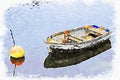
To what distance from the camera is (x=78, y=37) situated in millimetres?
10469

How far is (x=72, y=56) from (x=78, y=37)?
612 millimetres

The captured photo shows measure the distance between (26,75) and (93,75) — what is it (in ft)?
4.63

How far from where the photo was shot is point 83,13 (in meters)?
11.8

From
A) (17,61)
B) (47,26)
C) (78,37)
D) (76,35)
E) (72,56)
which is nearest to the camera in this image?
(17,61)

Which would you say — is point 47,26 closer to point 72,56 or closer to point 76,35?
point 76,35

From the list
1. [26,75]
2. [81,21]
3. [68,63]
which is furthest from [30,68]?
[81,21]

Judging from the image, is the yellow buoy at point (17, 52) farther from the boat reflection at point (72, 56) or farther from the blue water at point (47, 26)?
→ the boat reflection at point (72, 56)

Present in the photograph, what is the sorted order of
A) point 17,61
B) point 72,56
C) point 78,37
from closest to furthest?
point 17,61, point 72,56, point 78,37

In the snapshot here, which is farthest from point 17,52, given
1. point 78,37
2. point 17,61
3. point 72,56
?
point 78,37

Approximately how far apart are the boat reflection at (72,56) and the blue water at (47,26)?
14 cm

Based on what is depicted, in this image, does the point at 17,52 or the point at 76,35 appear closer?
the point at 17,52

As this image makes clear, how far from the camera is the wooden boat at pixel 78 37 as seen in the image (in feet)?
33.1

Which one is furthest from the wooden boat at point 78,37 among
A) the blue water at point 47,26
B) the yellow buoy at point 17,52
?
the yellow buoy at point 17,52

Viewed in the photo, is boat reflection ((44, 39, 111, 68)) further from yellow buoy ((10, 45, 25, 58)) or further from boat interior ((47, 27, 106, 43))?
yellow buoy ((10, 45, 25, 58))
